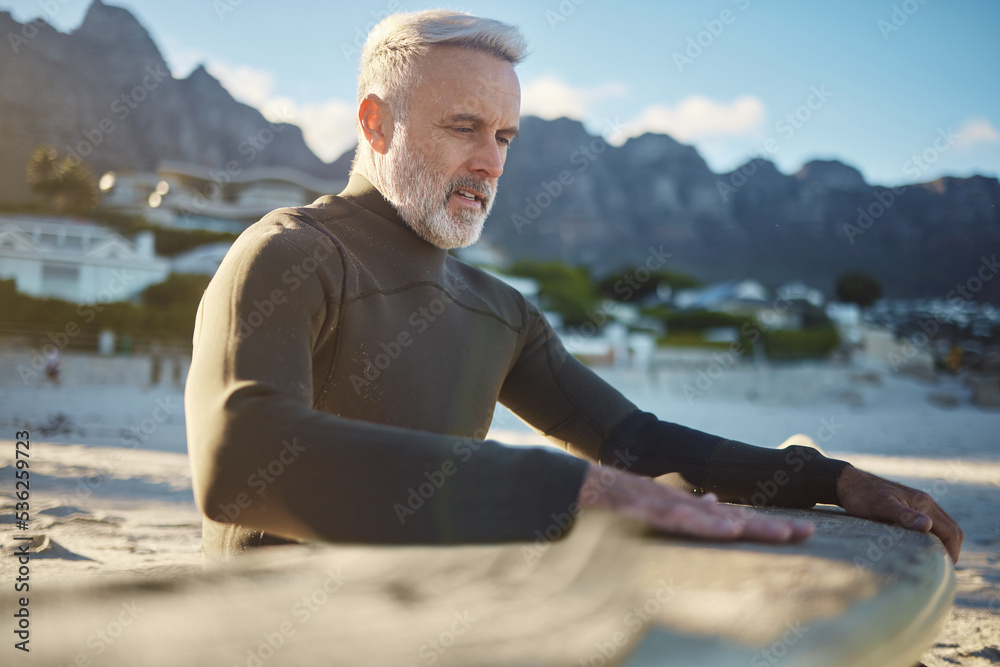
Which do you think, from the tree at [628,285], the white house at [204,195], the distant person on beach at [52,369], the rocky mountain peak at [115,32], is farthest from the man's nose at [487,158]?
the rocky mountain peak at [115,32]

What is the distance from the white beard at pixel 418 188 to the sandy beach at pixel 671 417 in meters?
1.01

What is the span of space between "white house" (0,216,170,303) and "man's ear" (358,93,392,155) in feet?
69.4

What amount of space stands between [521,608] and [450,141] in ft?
4.30

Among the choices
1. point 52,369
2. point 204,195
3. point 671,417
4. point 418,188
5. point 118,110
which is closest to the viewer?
point 418,188

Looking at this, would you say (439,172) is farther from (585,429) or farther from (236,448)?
(236,448)

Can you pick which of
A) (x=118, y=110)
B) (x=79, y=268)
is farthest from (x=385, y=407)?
(x=118, y=110)

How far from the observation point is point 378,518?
0.94 m

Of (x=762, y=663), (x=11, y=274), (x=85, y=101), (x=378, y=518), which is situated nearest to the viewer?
(x=762, y=663)

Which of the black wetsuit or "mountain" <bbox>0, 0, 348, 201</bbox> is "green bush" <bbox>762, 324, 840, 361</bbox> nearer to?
the black wetsuit

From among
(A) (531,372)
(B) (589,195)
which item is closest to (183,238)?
(A) (531,372)

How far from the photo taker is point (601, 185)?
3489 inches

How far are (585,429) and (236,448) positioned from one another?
1.13 metres

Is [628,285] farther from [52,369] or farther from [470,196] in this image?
[470,196]

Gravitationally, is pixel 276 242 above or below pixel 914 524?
above
